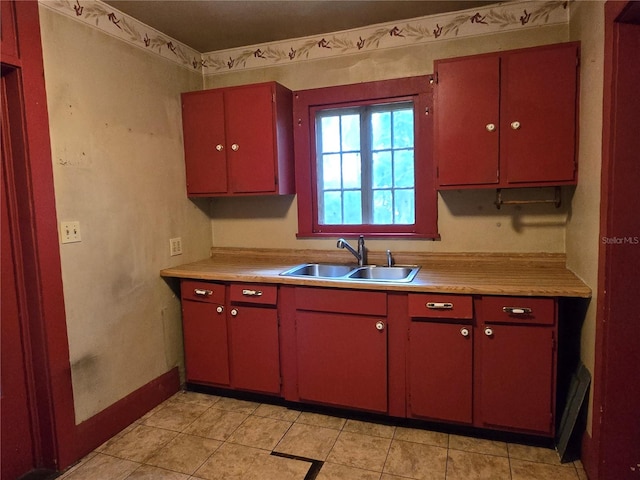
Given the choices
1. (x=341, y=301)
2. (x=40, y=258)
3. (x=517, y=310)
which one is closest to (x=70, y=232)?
(x=40, y=258)

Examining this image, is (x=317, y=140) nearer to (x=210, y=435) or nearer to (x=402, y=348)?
(x=402, y=348)

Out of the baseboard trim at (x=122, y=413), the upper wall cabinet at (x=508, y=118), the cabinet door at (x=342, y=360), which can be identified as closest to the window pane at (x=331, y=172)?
the upper wall cabinet at (x=508, y=118)

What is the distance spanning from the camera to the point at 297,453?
2.09m

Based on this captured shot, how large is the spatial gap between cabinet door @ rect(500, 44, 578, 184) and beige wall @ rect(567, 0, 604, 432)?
0.06 meters

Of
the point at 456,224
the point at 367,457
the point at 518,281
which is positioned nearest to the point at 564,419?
the point at 518,281

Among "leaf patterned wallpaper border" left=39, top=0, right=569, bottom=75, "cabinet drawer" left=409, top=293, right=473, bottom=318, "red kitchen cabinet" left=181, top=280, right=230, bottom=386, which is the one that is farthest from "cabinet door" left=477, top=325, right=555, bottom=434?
"leaf patterned wallpaper border" left=39, top=0, right=569, bottom=75

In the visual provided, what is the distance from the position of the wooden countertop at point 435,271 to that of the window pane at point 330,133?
0.76 m

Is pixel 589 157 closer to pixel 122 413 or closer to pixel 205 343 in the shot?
pixel 205 343

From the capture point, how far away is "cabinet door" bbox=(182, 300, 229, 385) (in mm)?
2633

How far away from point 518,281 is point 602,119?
0.84m

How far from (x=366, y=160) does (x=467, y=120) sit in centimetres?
77

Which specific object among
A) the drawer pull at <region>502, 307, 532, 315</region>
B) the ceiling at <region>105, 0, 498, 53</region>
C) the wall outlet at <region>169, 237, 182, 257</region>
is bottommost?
the drawer pull at <region>502, 307, 532, 315</region>

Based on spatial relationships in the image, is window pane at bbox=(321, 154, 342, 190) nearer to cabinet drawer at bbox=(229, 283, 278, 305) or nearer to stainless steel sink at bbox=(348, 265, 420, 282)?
stainless steel sink at bbox=(348, 265, 420, 282)

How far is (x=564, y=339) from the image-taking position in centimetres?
222
